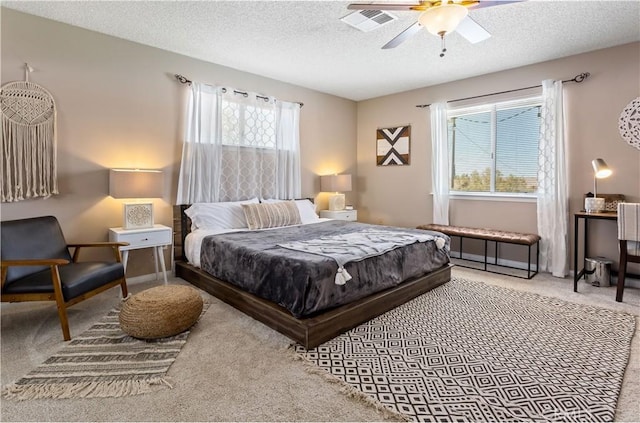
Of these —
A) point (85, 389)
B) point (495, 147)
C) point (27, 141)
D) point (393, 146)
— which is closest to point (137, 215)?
point (27, 141)

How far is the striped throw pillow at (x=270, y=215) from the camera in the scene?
402cm

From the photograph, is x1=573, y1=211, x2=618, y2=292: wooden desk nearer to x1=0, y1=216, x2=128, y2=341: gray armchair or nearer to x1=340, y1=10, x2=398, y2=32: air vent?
x1=340, y1=10, x2=398, y2=32: air vent

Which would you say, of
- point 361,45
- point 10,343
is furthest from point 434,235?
point 10,343

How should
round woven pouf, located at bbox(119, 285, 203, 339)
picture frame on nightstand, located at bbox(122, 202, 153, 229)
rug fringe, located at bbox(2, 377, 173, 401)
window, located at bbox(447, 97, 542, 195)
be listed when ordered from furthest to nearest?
window, located at bbox(447, 97, 542, 195)
picture frame on nightstand, located at bbox(122, 202, 153, 229)
round woven pouf, located at bbox(119, 285, 203, 339)
rug fringe, located at bbox(2, 377, 173, 401)

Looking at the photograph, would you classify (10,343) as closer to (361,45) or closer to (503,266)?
(361,45)

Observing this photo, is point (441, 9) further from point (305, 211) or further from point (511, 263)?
point (511, 263)

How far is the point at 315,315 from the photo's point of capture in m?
2.38

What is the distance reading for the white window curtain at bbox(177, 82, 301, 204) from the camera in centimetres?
411

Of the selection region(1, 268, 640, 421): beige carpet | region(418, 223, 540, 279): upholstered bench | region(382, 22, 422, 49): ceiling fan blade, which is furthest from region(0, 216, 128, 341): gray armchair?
region(418, 223, 540, 279): upholstered bench

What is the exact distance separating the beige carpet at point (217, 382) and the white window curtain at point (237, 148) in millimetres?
1862

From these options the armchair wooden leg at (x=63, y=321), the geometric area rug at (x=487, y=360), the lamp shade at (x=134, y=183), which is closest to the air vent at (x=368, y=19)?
the lamp shade at (x=134, y=183)

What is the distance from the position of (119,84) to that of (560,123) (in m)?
5.02

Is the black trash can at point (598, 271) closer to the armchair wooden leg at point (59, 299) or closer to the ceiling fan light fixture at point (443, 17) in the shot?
the ceiling fan light fixture at point (443, 17)

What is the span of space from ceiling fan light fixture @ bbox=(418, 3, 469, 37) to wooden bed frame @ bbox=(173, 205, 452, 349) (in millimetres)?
2059
